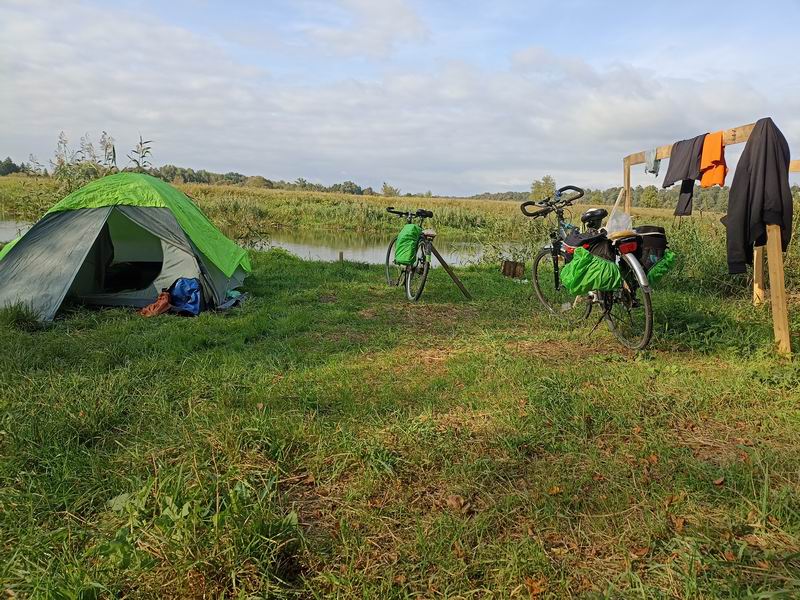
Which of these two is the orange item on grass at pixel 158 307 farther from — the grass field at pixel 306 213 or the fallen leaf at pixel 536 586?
the grass field at pixel 306 213

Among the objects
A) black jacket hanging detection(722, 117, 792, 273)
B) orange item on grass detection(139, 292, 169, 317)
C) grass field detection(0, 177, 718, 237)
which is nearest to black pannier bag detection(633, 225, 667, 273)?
black jacket hanging detection(722, 117, 792, 273)

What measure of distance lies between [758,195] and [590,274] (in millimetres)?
1357

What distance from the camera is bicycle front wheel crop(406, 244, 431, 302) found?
254 inches

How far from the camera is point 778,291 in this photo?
3926mm

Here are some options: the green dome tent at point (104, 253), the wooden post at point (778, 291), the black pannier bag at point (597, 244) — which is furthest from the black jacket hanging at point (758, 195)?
the green dome tent at point (104, 253)

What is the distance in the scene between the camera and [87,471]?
7.97 ft

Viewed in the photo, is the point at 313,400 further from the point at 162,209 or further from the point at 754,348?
the point at 162,209

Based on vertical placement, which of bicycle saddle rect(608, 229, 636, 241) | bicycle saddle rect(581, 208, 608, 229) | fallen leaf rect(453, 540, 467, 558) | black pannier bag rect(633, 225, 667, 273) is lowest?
fallen leaf rect(453, 540, 467, 558)

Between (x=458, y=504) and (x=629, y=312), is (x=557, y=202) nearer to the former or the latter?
(x=629, y=312)

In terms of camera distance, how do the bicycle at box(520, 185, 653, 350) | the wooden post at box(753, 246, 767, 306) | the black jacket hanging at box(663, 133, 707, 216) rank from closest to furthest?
the bicycle at box(520, 185, 653, 350)
the black jacket hanging at box(663, 133, 707, 216)
the wooden post at box(753, 246, 767, 306)

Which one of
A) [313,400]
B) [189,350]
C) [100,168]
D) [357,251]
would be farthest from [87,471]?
[357,251]

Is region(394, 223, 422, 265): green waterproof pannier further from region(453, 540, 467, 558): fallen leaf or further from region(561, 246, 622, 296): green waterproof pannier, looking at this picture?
region(453, 540, 467, 558): fallen leaf

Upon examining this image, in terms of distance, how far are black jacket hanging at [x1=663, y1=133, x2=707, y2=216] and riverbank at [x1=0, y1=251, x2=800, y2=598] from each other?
1.70 metres

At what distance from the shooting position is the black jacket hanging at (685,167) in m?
5.20
